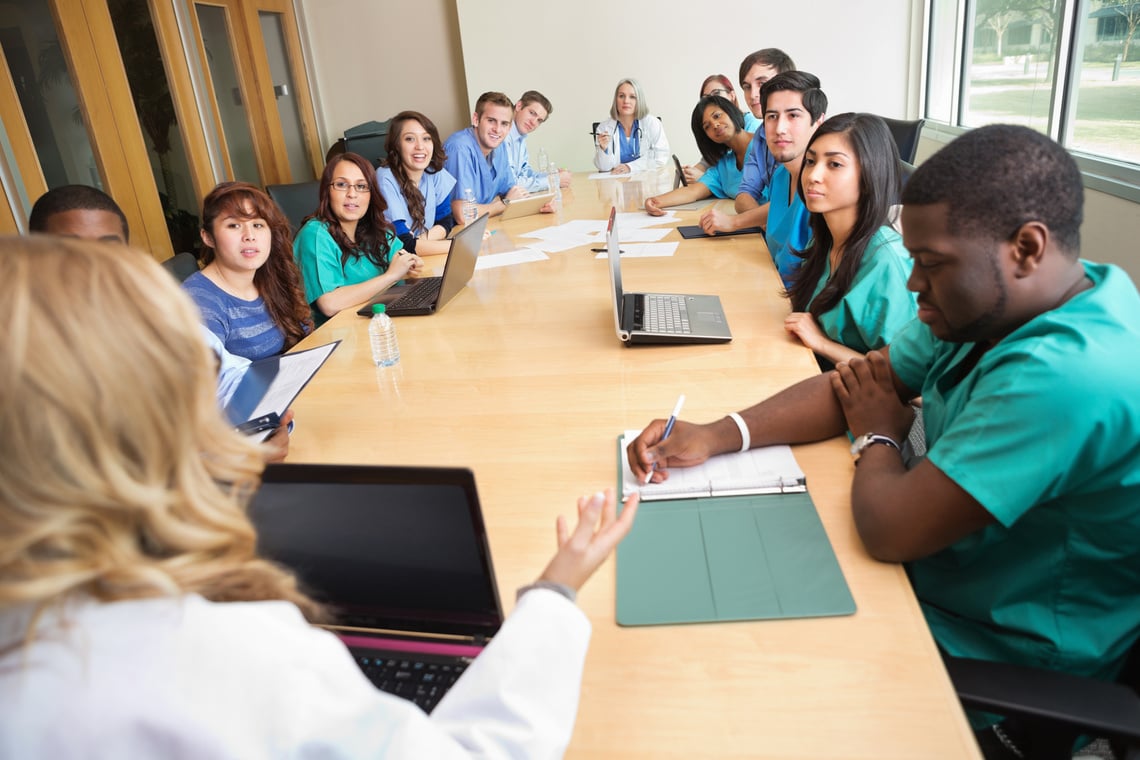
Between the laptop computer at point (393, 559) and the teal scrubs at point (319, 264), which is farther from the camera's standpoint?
the teal scrubs at point (319, 264)

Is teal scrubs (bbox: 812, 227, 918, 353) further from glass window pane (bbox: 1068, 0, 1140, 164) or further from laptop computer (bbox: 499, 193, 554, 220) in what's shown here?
laptop computer (bbox: 499, 193, 554, 220)

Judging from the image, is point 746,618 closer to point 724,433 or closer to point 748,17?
point 724,433

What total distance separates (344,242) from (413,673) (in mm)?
2168

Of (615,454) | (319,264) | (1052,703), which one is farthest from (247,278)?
(1052,703)

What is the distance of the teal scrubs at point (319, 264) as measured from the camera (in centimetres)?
262

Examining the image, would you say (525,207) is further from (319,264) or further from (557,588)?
(557,588)

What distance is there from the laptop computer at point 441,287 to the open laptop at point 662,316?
1.59ft

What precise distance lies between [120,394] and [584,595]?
1.97 ft

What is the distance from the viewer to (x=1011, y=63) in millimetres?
4152

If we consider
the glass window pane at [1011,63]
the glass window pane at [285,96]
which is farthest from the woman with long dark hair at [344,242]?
the glass window pane at [285,96]

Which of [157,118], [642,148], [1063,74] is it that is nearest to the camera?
[1063,74]

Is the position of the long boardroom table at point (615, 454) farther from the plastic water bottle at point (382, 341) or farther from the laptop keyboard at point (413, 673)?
the laptop keyboard at point (413, 673)

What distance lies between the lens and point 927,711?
736 mm

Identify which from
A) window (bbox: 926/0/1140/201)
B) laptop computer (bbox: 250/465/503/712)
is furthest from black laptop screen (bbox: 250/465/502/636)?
window (bbox: 926/0/1140/201)
